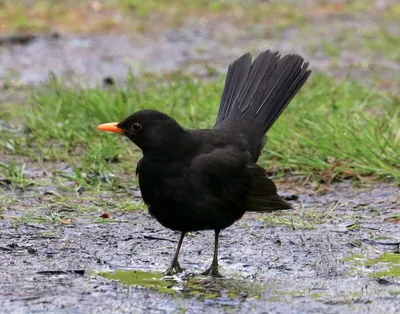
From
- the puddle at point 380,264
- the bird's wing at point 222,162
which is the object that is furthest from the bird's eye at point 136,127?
the puddle at point 380,264

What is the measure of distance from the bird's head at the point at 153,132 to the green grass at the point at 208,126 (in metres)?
2.08

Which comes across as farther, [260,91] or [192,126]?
[192,126]

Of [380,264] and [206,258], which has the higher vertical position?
[380,264]

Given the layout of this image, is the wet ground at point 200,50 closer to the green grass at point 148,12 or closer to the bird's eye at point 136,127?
the green grass at point 148,12

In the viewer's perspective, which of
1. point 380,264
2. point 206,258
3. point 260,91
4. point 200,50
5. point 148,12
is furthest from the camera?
point 148,12

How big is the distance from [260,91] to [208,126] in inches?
81.5

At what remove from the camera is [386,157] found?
7.35m

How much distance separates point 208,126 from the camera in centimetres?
841

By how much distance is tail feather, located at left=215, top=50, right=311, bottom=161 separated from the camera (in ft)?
20.3

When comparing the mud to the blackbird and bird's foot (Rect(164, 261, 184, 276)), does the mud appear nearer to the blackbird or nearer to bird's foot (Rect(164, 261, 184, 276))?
bird's foot (Rect(164, 261, 184, 276))

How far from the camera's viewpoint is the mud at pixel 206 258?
15.9ft

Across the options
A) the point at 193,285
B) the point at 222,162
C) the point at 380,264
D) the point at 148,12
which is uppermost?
the point at 148,12

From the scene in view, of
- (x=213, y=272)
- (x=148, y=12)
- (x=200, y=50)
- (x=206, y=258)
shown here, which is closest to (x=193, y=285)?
(x=213, y=272)

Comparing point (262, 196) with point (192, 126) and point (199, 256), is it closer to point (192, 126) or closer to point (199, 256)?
point (199, 256)
